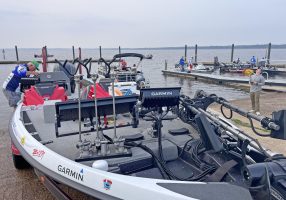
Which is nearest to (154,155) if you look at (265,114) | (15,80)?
(15,80)

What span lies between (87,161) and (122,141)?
1.44 feet

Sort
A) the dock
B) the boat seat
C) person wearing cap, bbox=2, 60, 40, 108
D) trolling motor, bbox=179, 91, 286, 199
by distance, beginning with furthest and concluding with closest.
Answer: the dock, person wearing cap, bbox=2, 60, 40, 108, the boat seat, trolling motor, bbox=179, 91, 286, 199

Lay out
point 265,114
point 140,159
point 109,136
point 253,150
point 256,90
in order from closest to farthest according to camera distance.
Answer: point 140,159 → point 253,150 → point 109,136 → point 265,114 → point 256,90

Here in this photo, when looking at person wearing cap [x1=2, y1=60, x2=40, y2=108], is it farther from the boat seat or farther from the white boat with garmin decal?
the boat seat

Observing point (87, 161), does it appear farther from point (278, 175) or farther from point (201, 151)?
point (278, 175)

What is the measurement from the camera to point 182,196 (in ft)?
6.76

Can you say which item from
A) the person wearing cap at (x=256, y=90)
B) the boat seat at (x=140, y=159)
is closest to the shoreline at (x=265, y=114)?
the person wearing cap at (x=256, y=90)

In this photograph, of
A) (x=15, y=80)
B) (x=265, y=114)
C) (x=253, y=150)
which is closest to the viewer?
(x=253, y=150)

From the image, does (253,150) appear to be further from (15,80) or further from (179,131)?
(15,80)

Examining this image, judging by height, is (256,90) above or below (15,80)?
below

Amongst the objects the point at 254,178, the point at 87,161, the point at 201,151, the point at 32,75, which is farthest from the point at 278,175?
the point at 32,75

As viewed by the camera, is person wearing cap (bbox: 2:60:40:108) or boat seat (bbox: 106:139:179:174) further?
person wearing cap (bbox: 2:60:40:108)

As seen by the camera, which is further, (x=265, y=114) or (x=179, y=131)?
(x=265, y=114)

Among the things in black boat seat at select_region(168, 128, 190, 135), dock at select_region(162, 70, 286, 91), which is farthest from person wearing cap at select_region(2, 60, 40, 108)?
dock at select_region(162, 70, 286, 91)
